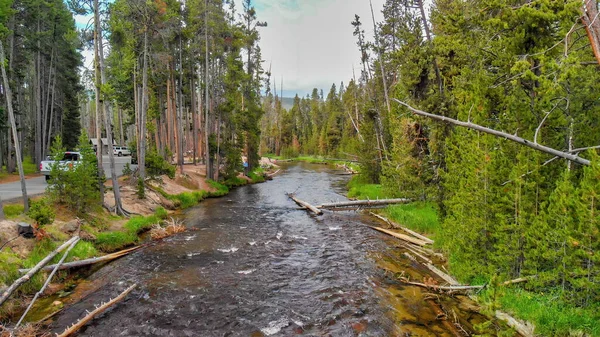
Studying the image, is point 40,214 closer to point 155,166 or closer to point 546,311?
point 155,166

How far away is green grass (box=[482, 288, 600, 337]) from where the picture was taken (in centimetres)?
531

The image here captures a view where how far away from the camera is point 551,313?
19.0 ft

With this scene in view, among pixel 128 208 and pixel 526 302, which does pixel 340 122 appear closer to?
pixel 128 208

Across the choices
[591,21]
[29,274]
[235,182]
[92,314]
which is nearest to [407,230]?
[591,21]

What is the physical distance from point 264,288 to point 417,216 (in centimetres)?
862

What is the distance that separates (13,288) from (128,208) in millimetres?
9810

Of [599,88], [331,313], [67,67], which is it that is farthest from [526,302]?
[67,67]

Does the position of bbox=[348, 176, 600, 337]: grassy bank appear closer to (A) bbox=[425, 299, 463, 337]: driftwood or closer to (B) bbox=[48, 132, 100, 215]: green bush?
(A) bbox=[425, 299, 463, 337]: driftwood

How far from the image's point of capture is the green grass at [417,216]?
13.2 metres

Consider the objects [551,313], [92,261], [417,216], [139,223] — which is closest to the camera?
[551,313]

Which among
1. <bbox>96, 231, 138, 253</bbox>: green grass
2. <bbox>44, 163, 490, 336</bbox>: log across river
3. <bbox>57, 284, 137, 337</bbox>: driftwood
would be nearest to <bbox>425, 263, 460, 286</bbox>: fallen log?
<bbox>44, 163, 490, 336</bbox>: log across river

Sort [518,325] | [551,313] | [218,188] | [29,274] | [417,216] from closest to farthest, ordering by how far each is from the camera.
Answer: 1. [551,313]
2. [518,325]
3. [29,274]
4. [417,216]
5. [218,188]

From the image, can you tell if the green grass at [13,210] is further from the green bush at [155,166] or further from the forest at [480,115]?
the green bush at [155,166]

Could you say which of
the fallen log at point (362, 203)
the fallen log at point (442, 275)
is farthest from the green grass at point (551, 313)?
the fallen log at point (362, 203)
